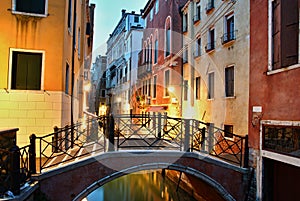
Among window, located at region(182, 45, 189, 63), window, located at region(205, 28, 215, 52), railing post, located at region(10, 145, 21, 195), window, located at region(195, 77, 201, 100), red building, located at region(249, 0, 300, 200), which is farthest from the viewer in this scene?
window, located at region(182, 45, 189, 63)

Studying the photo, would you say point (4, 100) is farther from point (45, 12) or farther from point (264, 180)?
point (264, 180)

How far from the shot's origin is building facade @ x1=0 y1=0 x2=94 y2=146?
8.12 m

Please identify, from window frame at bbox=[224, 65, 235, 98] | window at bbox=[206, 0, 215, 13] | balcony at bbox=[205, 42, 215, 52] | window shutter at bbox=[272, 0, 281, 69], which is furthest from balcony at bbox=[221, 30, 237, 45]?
window shutter at bbox=[272, 0, 281, 69]

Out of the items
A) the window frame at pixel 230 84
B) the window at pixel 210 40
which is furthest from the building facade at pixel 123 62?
the window frame at pixel 230 84

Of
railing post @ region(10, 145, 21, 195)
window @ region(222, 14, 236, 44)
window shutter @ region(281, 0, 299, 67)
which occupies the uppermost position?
window @ region(222, 14, 236, 44)

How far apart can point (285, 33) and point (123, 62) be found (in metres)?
25.8

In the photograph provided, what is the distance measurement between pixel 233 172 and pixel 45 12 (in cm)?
721

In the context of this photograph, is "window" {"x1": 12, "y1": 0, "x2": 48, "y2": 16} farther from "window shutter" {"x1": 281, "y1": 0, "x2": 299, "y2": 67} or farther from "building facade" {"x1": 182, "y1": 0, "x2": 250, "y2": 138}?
"building facade" {"x1": 182, "y1": 0, "x2": 250, "y2": 138}

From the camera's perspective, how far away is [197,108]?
46.2 ft

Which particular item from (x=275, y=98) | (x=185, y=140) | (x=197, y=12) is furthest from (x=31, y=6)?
(x=197, y=12)

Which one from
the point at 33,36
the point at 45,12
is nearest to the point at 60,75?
the point at 33,36

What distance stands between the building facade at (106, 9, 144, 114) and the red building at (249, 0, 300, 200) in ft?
69.4

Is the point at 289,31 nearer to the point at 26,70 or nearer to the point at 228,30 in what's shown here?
the point at 228,30

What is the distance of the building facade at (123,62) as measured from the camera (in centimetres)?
2888
